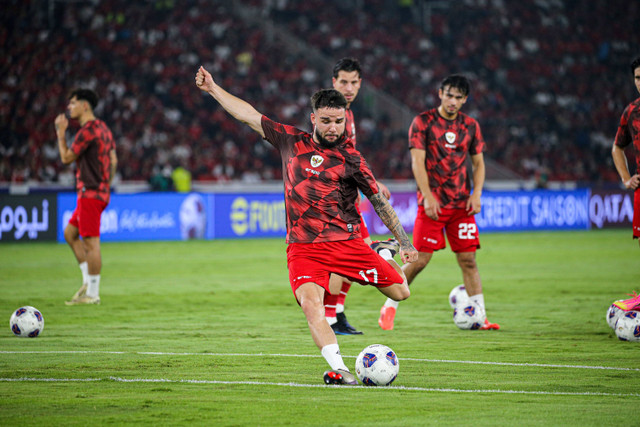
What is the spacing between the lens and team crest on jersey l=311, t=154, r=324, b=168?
661 centimetres

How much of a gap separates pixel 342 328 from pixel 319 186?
2928 millimetres

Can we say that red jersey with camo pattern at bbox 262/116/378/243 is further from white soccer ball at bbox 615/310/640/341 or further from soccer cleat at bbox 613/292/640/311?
soccer cleat at bbox 613/292/640/311

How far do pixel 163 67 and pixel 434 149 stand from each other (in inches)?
940

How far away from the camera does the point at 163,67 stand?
32312 millimetres

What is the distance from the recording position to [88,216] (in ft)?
38.7

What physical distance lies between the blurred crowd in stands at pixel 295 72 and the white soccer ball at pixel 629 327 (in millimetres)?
18860

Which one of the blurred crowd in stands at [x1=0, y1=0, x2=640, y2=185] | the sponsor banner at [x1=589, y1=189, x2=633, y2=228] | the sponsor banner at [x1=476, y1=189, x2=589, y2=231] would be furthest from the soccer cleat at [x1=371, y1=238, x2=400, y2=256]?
the sponsor banner at [x1=589, y1=189, x2=633, y2=228]

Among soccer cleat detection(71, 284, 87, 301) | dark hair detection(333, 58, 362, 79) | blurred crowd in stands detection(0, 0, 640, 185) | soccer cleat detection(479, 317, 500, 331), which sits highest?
blurred crowd in stands detection(0, 0, 640, 185)

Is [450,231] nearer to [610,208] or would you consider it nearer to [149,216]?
[149,216]

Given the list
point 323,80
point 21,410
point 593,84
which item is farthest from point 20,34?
point 21,410

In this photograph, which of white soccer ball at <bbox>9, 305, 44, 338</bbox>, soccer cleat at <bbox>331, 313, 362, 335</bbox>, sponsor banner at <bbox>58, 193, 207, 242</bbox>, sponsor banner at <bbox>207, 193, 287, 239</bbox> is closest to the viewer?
white soccer ball at <bbox>9, 305, 44, 338</bbox>

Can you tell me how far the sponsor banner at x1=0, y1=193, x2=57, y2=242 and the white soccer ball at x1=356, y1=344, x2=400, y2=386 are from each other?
18.0 metres

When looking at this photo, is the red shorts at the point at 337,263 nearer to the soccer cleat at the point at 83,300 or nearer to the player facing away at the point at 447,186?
the player facing away at the point at 447,186

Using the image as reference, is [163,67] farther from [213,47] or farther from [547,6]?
[547,6]
